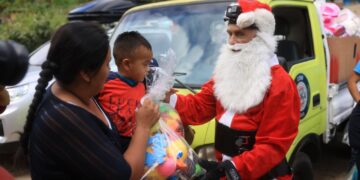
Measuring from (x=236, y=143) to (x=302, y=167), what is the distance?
156 centimetres

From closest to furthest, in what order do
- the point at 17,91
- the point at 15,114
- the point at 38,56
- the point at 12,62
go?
the point at 12,62 → the point at 15,114 → the point at 17,91 → the point at 38,56

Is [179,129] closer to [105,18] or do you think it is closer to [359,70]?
[359,70]

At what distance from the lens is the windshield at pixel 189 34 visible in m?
3.73

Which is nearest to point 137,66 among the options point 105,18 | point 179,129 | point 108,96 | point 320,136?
point 108,96

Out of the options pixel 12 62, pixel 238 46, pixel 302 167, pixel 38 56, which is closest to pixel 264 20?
pixel 238 46

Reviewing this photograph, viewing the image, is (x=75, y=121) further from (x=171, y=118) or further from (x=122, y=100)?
(x=171, y=118)

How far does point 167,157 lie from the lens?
1.97 meters

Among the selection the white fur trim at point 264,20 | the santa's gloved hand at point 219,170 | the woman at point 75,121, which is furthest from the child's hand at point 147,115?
the white fur trim at point 264,20

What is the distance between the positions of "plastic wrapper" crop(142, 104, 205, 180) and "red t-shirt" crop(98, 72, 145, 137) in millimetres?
134

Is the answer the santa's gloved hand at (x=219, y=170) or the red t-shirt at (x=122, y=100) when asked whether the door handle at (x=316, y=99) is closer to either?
the santa's gloved hand at (x=219, y=170)

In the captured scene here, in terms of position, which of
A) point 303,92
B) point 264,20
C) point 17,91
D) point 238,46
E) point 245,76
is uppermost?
point 264,20

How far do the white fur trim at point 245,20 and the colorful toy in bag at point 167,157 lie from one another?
67 centimetres

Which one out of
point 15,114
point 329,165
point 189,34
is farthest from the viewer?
point 329,165

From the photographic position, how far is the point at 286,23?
4.78 meters
